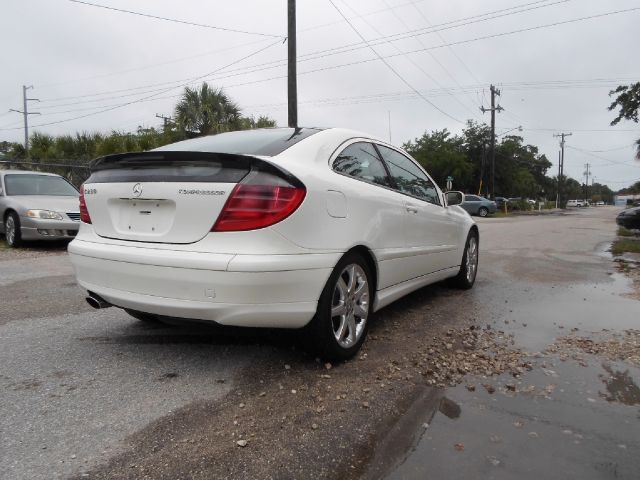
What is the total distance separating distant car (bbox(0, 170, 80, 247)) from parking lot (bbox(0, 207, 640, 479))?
4635mm

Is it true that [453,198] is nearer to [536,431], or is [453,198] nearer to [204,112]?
[536,431]

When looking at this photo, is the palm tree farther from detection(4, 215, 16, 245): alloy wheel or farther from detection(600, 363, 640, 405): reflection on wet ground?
detection(600, 363, 640, 405): reflection on wet ground

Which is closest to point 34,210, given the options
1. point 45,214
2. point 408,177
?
point 45,214

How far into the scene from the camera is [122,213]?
10.3ft

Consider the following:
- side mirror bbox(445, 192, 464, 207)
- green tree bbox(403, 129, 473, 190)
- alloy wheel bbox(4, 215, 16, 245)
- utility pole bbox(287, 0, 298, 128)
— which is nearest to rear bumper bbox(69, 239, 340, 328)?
side mirror bbox(445, 192, 464, 207)

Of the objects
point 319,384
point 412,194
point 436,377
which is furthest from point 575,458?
point 412,194

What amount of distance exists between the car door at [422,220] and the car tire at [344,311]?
2.77 feet

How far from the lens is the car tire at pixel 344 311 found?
118 inches

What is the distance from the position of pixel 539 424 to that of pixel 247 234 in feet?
6.03

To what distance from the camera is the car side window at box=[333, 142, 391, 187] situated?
11.3 feet

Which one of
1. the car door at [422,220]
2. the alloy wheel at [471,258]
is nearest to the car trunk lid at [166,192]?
the car door at [422,220]

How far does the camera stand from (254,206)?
8.95ft

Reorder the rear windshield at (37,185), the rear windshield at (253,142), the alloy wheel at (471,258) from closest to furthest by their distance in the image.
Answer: the rear windshield at (253,142) < the alloy wheel at (471,258) < the rear windshield at (37,185)

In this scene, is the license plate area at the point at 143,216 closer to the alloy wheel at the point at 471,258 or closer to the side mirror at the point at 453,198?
the side mirror at the point at 453,198
